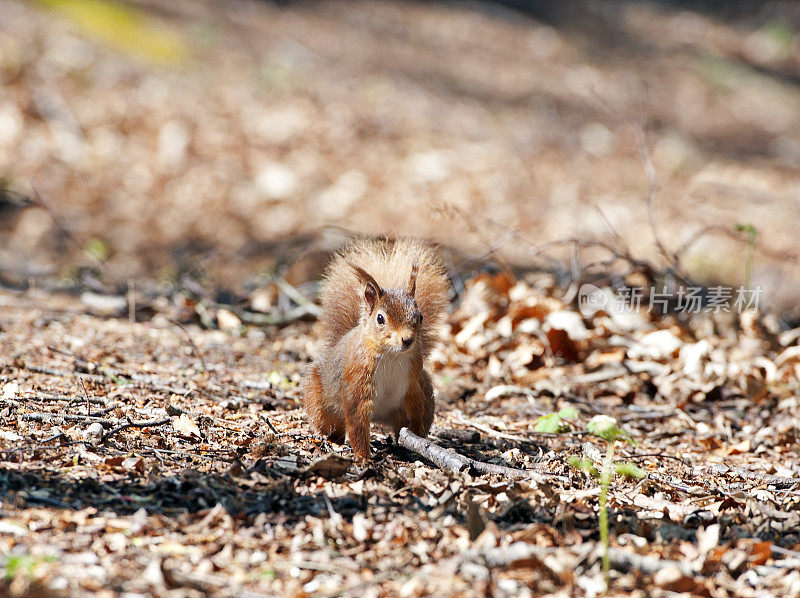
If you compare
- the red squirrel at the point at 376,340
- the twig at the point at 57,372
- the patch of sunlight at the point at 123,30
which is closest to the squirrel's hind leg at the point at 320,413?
the red squirrel at the point at 376,340

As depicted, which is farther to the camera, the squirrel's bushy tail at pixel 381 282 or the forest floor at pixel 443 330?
the squirrel's bushy tail at pixel 381 282

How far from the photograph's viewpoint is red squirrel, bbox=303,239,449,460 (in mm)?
2635

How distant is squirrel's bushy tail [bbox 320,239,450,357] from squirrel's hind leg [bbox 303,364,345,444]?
208 mm

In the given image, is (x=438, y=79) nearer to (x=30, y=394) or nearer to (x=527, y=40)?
(x=527, y=40)

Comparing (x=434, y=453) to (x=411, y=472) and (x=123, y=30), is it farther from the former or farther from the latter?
(x=123, y=30)

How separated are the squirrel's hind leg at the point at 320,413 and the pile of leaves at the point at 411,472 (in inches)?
2.3

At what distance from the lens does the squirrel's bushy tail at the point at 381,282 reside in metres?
2.90

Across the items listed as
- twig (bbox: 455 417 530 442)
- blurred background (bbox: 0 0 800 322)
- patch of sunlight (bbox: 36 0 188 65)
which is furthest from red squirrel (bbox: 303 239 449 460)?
patch of sunlight (bbox: 36 0 188 65)

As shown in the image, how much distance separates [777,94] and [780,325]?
7.44 metres

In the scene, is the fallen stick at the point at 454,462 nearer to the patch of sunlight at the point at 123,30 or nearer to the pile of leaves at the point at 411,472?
the pile of leaves at the point at 411,472

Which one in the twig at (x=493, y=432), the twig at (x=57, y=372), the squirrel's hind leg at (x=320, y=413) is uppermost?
the squirrel's hind leg at (x=320, y=413)

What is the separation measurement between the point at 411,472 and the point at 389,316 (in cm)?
52

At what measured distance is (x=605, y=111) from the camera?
974 cm

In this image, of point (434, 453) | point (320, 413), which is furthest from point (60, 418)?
point (434, 453)
